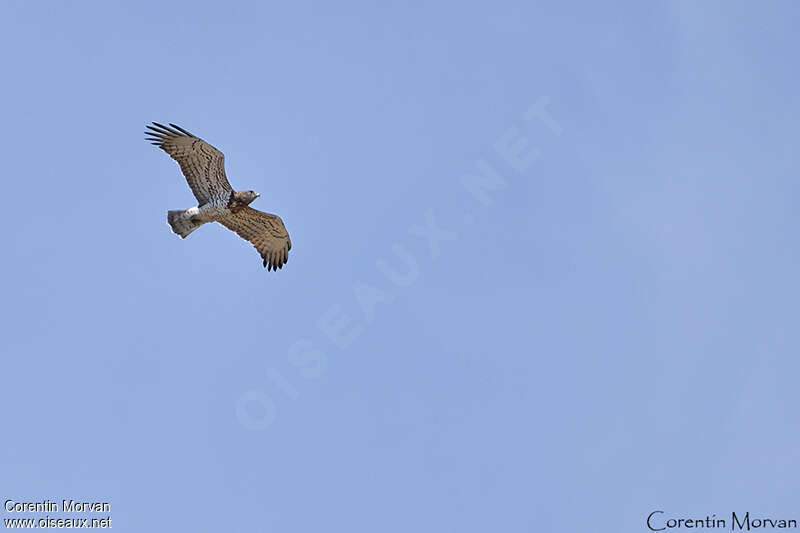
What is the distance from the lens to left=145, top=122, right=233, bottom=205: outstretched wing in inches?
856

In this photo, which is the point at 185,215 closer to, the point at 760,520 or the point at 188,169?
the point at 188,169

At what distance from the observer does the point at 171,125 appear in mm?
21672

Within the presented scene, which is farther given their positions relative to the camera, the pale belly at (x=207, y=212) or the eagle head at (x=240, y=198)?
the eagle head at (x=240, y=198)

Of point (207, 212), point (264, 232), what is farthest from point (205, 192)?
point (264, 232)

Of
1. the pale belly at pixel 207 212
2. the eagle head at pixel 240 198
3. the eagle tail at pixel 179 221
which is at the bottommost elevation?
the eagle tail at pixel 179 221

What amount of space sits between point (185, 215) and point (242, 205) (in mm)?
1305

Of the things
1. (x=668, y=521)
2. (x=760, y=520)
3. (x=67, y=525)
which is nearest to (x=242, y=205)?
(x=67, y=525)

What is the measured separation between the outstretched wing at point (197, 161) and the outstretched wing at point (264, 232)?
870 mm

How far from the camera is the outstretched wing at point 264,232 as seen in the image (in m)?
23.5

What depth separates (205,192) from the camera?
22.4m

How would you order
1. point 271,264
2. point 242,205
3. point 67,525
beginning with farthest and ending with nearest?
point 271,264, point 242,205, point 67,525

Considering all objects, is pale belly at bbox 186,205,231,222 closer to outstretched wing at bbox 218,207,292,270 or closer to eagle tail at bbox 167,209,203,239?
eagle tail at bbox 167,209,203,239

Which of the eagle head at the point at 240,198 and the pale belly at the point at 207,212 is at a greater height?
the eagle head at the point at 240,198

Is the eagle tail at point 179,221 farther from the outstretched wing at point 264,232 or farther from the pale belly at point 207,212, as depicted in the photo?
the outstretched wing at point 264,232
